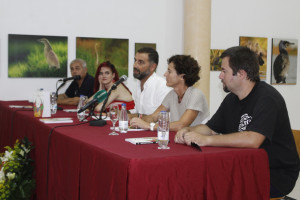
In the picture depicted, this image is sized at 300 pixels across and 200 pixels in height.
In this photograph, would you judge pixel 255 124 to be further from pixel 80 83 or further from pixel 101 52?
pixel 101 52

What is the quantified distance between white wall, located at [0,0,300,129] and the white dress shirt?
203cm

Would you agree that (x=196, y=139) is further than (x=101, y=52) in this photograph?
No

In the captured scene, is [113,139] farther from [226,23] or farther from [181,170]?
[226,23]

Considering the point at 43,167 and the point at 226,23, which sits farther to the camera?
A: the point at 226,23

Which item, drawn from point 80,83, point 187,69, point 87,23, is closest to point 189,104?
point 187,69

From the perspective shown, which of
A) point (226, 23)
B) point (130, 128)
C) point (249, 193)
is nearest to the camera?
point (249, 193)

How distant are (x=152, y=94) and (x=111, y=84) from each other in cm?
58

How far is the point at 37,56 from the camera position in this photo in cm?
596

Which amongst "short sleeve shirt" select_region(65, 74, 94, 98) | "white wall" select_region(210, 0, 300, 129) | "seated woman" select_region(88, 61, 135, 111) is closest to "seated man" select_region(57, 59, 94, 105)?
"short sleeve shirt" select_region(65, 74, 94, 98)

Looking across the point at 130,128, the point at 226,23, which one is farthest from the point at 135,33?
the point at 130,128

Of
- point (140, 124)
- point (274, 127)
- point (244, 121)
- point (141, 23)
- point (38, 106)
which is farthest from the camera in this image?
point (141, 23)

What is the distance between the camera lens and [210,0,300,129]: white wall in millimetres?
6984

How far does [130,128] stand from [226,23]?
4.63 m

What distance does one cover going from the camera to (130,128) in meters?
3.02
